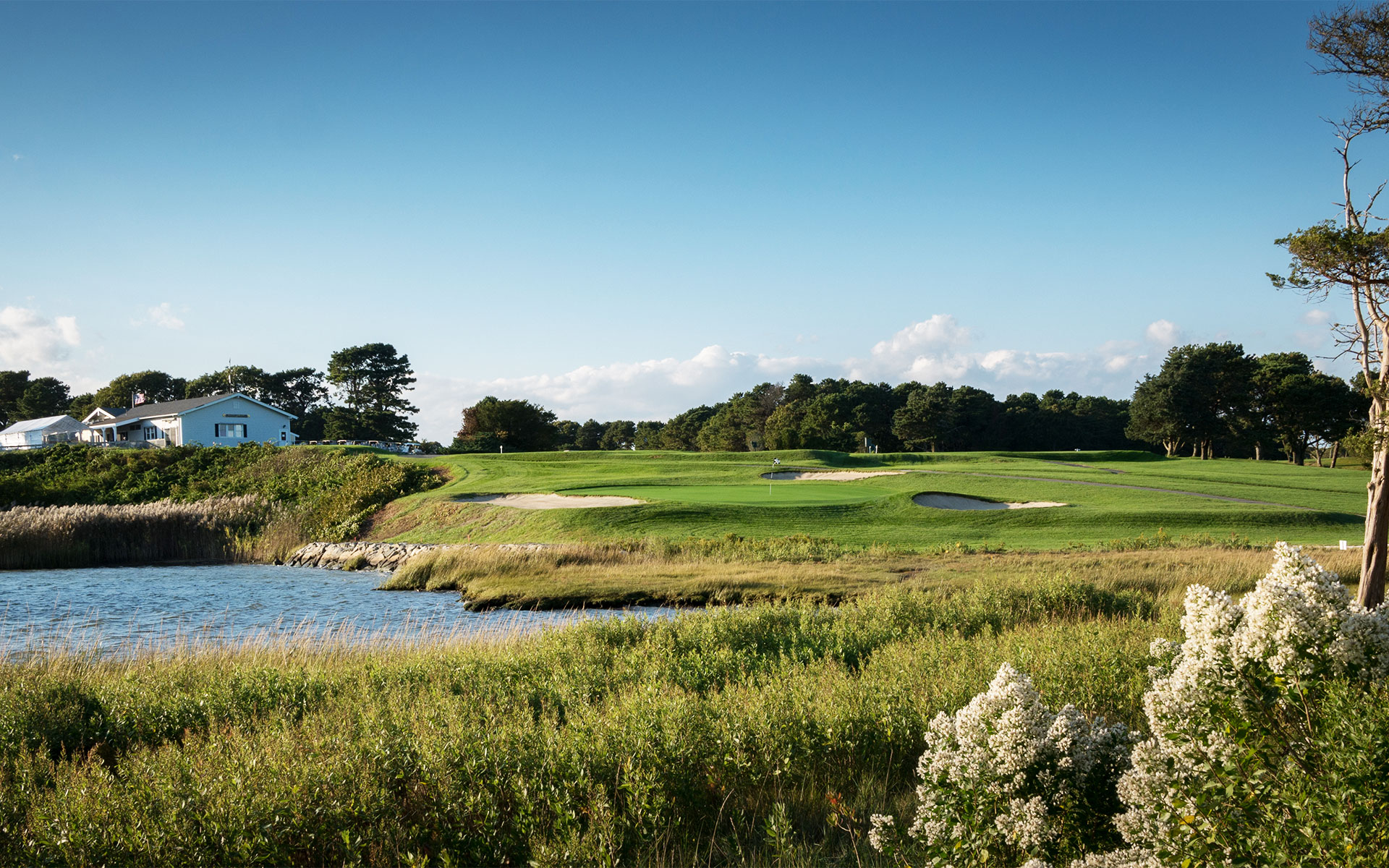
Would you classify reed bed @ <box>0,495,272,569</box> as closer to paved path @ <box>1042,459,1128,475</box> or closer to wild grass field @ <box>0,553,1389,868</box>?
wild grass field @ <box>0,553,1389,868</box>

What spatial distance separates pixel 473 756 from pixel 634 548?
18.0 meters

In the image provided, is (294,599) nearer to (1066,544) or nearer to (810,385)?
(1066,544)

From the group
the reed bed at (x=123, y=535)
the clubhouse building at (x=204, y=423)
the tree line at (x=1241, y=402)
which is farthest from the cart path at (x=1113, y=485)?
the clubhouse building at (x=204, y=423)

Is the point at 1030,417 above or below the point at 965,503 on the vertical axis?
above

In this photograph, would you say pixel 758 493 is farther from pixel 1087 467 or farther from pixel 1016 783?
pixel 1016 783

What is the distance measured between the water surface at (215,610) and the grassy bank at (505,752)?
16.5 ft

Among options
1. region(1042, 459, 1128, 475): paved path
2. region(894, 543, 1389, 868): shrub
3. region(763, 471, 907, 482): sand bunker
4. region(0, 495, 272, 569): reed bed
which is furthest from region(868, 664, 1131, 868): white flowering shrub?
region(1042, 459, 1128, 475): paved path

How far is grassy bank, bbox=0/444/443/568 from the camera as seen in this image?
1070 inches

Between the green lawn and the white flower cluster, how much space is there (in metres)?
18.7

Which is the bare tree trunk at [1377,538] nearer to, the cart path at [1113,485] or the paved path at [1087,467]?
the cart path at [1113,485]

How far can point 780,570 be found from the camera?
18.5 metres

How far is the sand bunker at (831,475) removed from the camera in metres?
39.8

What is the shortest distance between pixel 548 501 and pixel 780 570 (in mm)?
14752

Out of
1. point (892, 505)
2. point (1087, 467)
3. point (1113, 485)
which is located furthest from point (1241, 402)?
point (892, 505)
